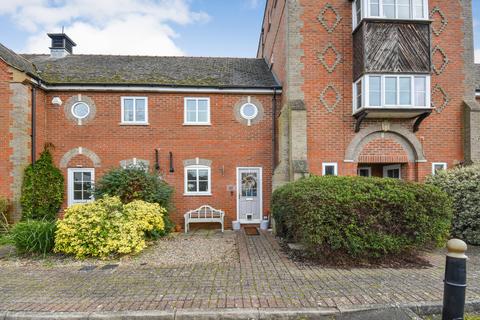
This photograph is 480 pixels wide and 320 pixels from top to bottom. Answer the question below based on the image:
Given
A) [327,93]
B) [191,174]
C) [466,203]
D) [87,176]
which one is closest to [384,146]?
[327,93]

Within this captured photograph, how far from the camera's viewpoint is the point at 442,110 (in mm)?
10312

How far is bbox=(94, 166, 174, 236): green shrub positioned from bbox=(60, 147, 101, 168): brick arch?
6.82 ft

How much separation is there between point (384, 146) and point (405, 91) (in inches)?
83.7

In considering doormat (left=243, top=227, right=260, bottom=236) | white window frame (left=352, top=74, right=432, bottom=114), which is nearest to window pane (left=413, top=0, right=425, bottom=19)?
white window frame (left=352, top=74, right=432, bottom=114)

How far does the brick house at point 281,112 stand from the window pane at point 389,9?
5 cm

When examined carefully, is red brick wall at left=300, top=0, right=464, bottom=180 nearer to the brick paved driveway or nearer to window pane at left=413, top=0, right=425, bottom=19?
window pane at left=413, top=0, right=425, bottom=19

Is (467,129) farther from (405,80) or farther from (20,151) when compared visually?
(20,151)

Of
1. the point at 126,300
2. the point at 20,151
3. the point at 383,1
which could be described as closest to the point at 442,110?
the point at 383,1

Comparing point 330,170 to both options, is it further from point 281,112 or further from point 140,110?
point 140,110

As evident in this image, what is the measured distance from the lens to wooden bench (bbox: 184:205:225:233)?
407 inches

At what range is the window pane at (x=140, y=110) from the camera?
10.9 meters

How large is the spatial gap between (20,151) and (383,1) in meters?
14.2

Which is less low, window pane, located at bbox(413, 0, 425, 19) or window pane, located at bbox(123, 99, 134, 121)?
window pane, located at bbox(413, 0, 425, 19)

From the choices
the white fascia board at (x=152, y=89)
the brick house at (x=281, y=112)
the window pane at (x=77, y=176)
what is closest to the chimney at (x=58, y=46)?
the brick house at (x=281, y=112)
